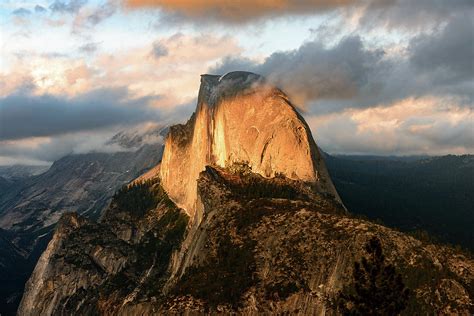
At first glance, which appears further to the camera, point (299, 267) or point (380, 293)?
point (299, 267)

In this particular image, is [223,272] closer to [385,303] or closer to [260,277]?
[260,277]

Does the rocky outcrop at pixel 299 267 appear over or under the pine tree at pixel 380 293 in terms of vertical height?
under

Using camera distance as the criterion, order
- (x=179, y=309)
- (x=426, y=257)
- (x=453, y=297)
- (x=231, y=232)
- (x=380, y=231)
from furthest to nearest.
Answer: (x=231, y=232), (x=179, y=309), (x=380, y=231), (x=426, y=257), (x=453, y=297)

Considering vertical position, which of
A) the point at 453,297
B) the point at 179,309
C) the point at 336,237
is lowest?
the point at 179,309

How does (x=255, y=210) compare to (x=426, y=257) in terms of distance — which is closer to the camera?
(x=426, y=257)

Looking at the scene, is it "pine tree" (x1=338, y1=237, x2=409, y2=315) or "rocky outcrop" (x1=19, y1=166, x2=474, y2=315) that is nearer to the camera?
"pine tree" (x1=338, y1=237, x2=409, y2=315)

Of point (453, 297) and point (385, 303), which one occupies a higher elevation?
point (385, 303)

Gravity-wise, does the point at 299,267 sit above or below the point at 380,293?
below

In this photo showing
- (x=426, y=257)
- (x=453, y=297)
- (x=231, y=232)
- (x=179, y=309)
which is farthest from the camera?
(x=231, y=232)

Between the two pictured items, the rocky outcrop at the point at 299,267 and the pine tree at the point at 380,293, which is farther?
the rocky outcrop at the point at 299,267

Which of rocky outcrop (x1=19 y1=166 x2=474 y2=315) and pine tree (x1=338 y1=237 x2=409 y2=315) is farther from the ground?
pine tree (x1=338 y1=237 x2=409 y2=315)

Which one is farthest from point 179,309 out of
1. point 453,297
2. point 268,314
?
point 453,297
